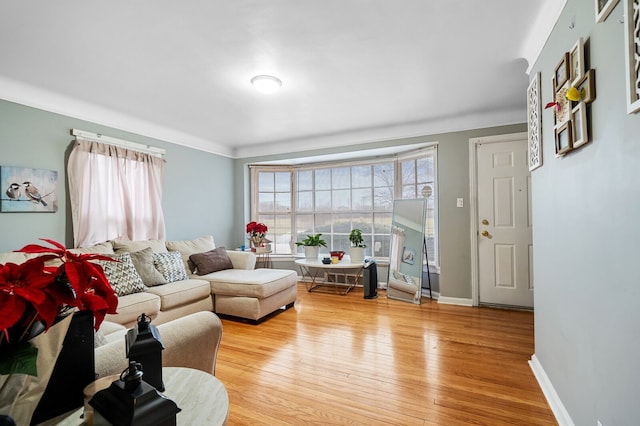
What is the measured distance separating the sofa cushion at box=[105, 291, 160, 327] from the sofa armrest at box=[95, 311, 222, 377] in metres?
1.38

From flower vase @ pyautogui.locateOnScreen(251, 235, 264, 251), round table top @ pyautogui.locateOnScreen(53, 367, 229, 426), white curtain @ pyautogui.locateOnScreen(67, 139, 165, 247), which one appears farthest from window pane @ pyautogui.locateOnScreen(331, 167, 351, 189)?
round table top @ pyautogui.locateOnScreen(53, 367, 229, 426)

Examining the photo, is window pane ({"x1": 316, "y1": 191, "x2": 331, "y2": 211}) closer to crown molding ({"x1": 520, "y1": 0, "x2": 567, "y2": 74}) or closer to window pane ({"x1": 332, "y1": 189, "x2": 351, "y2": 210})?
window pane ({"x1": 332, "y1": 189, "x2": 351, "y2": 210})

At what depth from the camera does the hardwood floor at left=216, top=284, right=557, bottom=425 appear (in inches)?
70.6

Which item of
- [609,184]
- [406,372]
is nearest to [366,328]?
[406,372]

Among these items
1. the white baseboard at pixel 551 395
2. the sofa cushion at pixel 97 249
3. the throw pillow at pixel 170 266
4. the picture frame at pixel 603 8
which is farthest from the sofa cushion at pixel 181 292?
the picture frame at pixel 603 8

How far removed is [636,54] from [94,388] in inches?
76.7

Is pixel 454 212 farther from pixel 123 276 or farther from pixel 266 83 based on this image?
pixel 123 276

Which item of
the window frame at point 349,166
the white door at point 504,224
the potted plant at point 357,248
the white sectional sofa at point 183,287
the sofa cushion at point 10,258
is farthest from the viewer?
the potted plant at point 357,248

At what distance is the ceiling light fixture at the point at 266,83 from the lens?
2.75 meters

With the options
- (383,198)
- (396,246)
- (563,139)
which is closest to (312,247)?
(396,246)

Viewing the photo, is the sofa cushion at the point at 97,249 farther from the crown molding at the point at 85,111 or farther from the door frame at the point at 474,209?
the door frame at the point at 474,209

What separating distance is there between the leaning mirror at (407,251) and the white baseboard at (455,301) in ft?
0.99

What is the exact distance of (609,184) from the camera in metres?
1.23

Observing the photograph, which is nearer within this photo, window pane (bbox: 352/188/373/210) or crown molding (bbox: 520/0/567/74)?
crown molding (bbox: 520/0/567/74)
